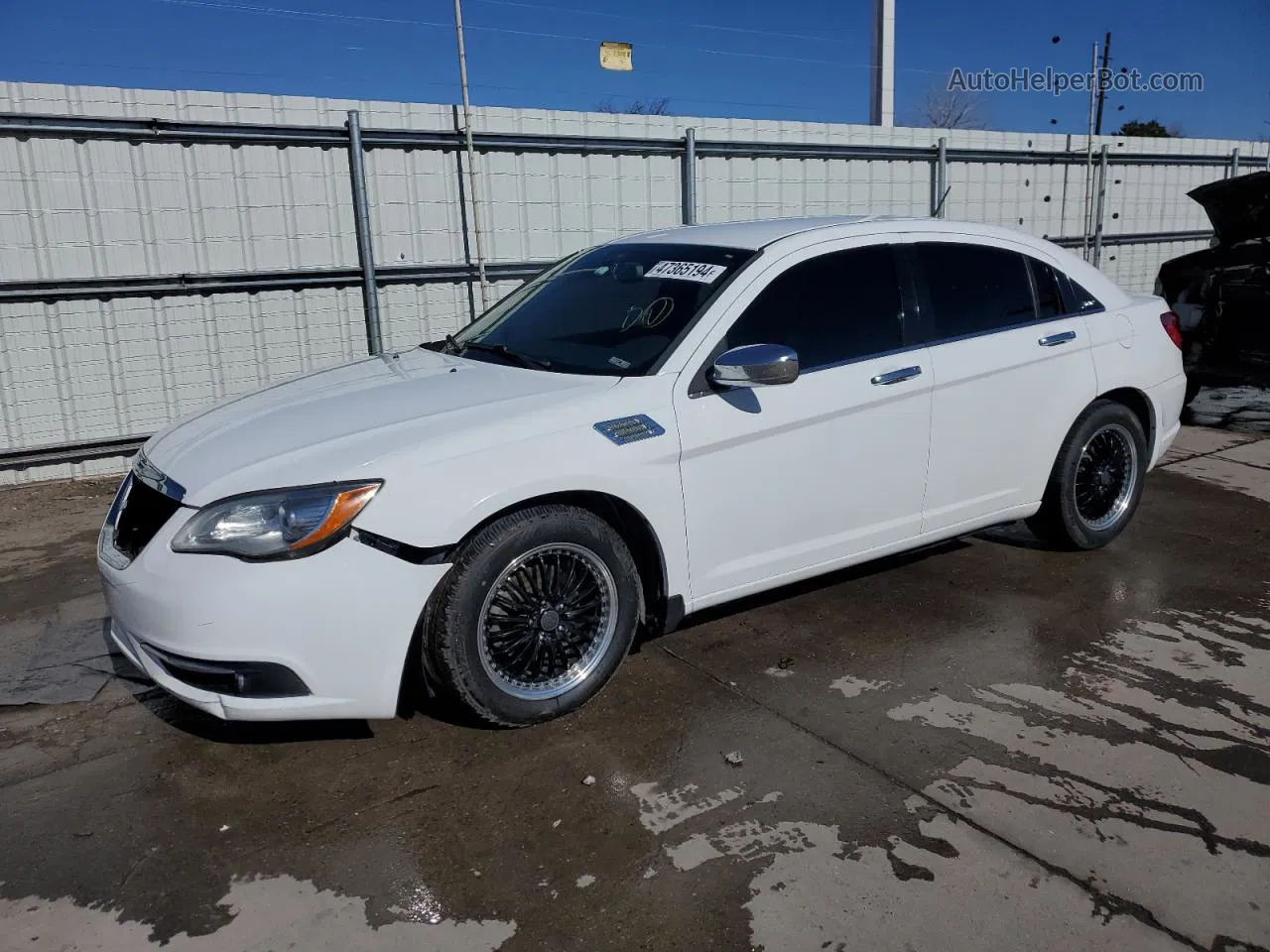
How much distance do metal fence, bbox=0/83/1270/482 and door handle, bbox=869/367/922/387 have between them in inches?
171

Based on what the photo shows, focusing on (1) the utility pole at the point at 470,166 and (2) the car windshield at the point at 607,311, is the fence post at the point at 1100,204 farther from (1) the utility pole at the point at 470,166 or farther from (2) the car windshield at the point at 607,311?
(2) the car windshield at the point at 607,311

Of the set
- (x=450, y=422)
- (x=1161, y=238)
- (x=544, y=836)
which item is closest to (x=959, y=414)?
(x=450, y=422)

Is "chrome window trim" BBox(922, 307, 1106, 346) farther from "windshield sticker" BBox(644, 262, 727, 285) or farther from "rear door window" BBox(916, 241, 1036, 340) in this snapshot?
"windshield sticker" BBox(644, 262, 727, 285)

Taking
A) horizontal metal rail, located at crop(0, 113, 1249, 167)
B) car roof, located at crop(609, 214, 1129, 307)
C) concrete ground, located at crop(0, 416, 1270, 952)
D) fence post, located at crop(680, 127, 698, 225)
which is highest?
horizontal metal rail, located at crop(0, 113, 1249, 167)

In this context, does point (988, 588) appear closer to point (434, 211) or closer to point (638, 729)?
point (638, 729)

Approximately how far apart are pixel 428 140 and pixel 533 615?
5487 mm

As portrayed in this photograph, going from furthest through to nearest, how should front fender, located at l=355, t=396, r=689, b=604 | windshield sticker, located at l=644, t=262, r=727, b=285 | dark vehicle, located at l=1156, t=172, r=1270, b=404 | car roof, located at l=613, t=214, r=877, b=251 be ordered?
dark vehicle, located at l=1156, t=172, r=1270, b=404, car roof, located at l=613, t=214, r=877, b=251, windshield sticker, located at l=644, t=262, r=727, b=285, front fender, located at l=355, t=396, r=689, b=604

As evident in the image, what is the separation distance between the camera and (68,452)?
7.26 metres

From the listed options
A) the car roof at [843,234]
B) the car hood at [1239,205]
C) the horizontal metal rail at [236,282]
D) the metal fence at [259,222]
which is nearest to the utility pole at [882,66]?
the metal fence at [259,222]

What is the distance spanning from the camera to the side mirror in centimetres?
368

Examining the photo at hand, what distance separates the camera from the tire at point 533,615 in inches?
131

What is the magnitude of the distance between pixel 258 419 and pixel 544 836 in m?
1.78

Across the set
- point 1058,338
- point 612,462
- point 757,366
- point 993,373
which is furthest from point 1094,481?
point 612,462

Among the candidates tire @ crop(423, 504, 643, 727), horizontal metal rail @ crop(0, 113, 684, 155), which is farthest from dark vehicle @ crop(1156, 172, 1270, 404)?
tire @ crop(423, 504, 643, 727)
